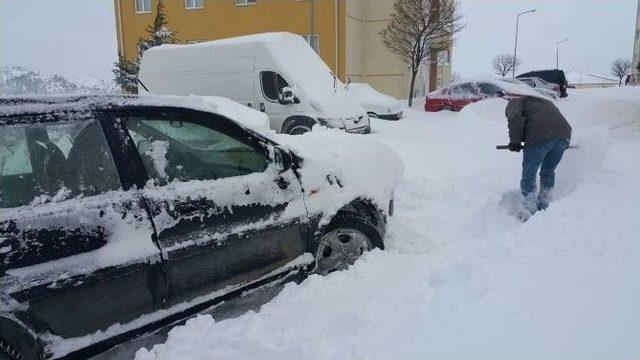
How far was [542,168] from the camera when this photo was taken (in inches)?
239

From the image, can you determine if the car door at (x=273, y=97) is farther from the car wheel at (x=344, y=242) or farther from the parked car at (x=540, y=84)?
the parked car at (x=540, y=84)

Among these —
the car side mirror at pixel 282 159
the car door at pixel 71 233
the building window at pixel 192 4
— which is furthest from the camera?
the building window at pixel 192 4

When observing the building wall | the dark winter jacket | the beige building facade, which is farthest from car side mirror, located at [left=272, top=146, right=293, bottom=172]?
the beige building facade

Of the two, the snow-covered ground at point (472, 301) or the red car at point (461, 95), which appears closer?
the snow-covered ground at point (472, 301)

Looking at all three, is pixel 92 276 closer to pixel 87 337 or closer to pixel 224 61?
pixel 87 337

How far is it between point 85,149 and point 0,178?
0.45m

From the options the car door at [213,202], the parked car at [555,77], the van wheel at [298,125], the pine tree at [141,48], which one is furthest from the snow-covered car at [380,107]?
the car door at [213,202]

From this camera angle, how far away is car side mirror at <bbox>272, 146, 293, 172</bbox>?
357 centimetres

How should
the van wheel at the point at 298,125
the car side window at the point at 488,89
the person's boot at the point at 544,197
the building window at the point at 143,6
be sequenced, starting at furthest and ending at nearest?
the building window at the point at 143,6 < the car side window at the point at 488,89 < the van wheel at the point at 298,125 < the person's boot at the point at 544,197

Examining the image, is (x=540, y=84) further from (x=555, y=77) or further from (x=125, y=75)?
(x=125, y=75)

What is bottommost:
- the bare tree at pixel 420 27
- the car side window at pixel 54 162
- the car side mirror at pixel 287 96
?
the car side mirror at pixel 287 96

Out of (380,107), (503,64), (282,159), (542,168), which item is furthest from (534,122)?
(503,64)

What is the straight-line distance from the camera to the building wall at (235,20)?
2597cm

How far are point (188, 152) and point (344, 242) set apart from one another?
4.80 feet
